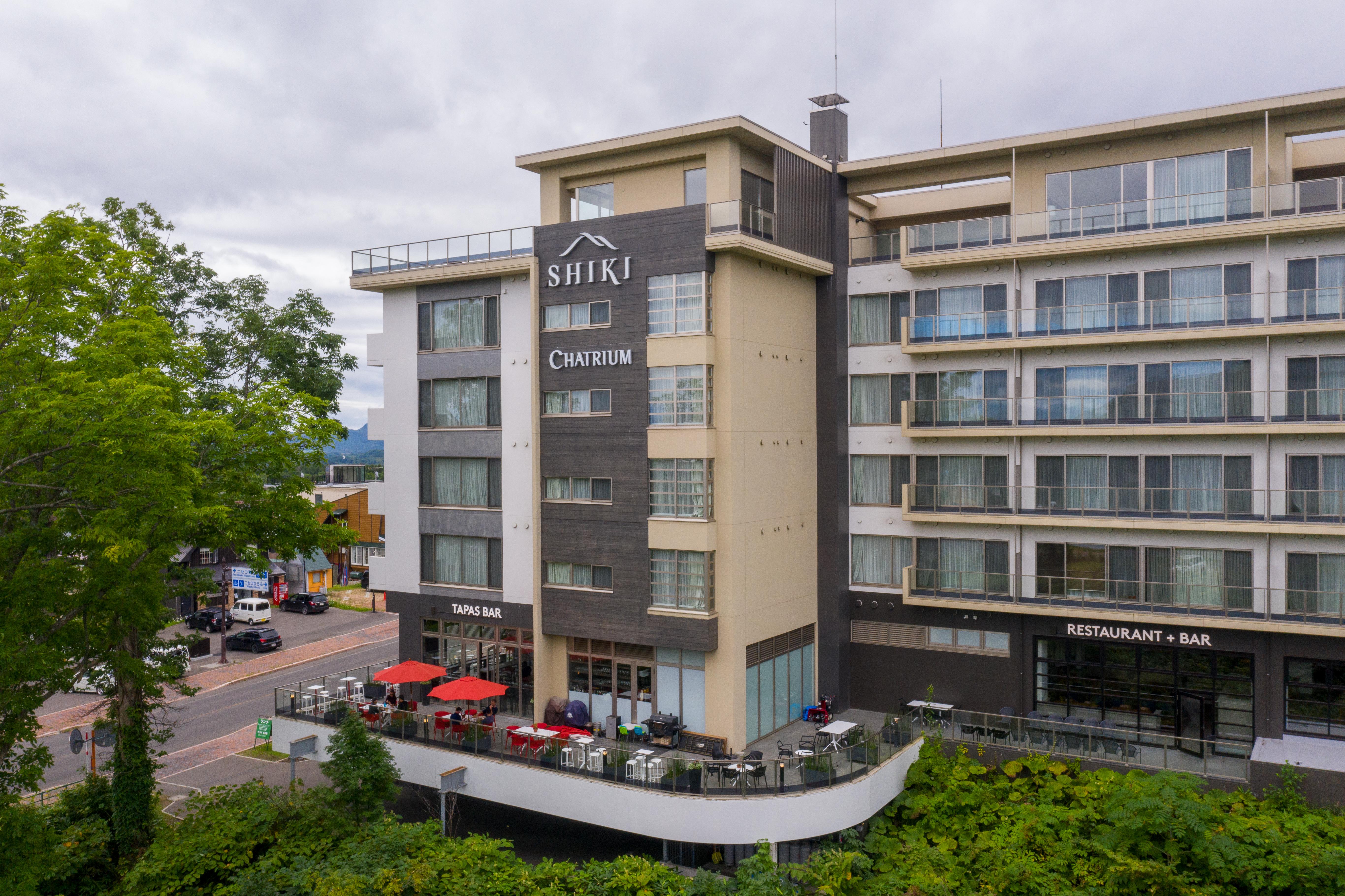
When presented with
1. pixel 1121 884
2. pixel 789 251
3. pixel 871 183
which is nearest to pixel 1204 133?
pixel 871 183

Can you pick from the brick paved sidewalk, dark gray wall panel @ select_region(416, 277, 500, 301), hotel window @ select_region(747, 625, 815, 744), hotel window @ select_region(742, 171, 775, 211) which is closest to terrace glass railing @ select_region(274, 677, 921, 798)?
hotel window @ select_region(747, 625, 815, 744)

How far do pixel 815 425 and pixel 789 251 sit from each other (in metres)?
6.11

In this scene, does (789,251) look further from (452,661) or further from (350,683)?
(350,683)

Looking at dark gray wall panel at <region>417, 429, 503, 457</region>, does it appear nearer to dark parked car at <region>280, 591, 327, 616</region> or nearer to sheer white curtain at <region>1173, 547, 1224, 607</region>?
sheer white curtain at <region>1173, 547, 1224, 607</region>

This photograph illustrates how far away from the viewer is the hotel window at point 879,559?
96.4 feet

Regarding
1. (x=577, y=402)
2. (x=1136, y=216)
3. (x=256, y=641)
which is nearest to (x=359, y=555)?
(x=256, y=641)

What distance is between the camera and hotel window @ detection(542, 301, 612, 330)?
26.8 meters

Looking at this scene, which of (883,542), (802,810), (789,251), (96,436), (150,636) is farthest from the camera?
(883,542)

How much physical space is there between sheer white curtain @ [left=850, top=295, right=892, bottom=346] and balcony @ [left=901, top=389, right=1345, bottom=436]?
2.54 meters

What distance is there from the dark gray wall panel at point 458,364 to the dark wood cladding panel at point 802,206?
9755 millimetres

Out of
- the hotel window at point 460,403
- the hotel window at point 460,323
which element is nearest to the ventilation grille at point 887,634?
the hotel window at point 460,403

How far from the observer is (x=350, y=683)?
1187 inches

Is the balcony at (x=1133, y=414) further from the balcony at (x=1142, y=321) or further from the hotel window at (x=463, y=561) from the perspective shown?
the hotel window at (x=463, y=561)

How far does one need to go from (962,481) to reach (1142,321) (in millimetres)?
6915
